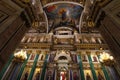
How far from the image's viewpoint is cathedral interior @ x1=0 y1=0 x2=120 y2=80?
4.88 meters

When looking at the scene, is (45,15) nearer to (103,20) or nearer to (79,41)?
(79,41)

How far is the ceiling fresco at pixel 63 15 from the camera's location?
1900cm

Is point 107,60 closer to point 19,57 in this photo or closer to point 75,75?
point 75,75

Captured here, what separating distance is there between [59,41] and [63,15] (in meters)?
5.60

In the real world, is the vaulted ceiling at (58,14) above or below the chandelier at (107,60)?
above

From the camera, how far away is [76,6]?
61.2 feet

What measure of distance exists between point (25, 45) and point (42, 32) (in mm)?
4154

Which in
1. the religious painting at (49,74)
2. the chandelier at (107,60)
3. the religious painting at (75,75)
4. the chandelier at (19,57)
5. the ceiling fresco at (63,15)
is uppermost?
the ceiling fresco at (63,15)

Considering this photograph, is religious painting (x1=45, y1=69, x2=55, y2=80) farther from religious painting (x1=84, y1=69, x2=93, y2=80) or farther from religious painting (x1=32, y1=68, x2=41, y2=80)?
religious painting (x1=84, y1=69, x2=93, y2=80)

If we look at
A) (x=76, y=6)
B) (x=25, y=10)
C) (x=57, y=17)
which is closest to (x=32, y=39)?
(x=57, y=17)

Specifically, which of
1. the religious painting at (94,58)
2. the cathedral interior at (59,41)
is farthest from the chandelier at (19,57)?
the religious painting at (94,58)

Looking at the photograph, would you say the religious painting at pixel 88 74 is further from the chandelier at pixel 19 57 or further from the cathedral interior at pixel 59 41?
the chandelier at pixel 19 57

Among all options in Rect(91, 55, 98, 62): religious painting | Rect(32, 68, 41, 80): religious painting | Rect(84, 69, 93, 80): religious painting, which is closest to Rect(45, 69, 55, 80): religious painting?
Rect(32, 68, 41, 80): religious painting

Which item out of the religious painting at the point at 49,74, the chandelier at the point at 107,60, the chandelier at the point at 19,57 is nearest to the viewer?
the religious painting at the point at 49,74
